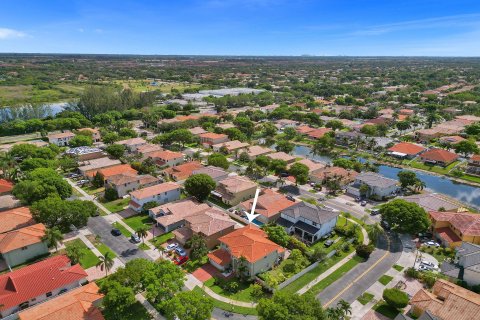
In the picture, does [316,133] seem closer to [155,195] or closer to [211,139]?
[211,139]

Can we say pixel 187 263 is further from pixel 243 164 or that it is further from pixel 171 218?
pixel 243 164

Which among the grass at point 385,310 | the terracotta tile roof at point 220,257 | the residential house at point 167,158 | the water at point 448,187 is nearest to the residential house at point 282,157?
the water at point 448,187

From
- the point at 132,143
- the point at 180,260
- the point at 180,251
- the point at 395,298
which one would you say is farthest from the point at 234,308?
the point at 132,143

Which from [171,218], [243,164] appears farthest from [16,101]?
[171,218]

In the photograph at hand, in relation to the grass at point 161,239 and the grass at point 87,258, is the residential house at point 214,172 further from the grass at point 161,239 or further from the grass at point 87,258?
the grass at point 87,258

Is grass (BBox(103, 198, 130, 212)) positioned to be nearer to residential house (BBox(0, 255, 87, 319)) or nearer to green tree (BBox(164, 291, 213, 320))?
residential house (BBox(0, 255, 87, 319))

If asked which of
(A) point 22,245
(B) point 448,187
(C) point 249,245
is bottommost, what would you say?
(B) point 448,187
